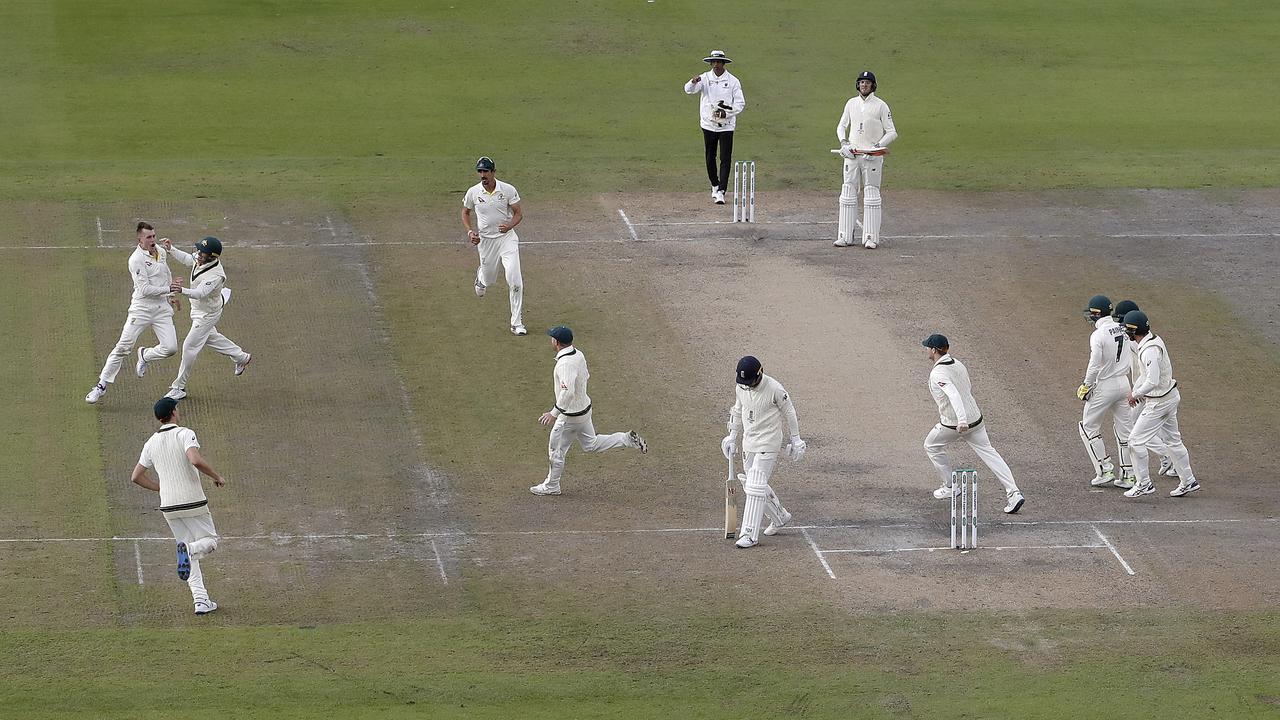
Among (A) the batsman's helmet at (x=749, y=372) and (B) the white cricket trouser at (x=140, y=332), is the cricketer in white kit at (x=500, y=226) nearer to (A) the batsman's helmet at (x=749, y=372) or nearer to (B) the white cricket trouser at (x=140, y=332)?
(B) the white cricket trouser at (x=140, y=332)

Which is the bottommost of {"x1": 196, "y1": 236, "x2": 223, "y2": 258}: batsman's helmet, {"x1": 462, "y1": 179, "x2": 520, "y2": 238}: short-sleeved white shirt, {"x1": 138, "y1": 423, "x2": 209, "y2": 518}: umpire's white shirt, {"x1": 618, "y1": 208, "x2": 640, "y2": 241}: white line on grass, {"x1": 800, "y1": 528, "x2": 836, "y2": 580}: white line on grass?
{"x1": 800, "y1": 528, "x2": 836, "y2": 580}: white line on grass

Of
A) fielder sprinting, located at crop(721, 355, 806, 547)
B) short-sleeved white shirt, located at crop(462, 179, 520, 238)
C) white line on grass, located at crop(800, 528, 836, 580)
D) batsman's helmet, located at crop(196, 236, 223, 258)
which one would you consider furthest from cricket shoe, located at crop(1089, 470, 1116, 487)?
batsman's helmet, located at crop(196, 236, 223, 258)

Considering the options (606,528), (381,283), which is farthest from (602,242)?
(606,528)

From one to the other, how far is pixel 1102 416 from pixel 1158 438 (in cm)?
71

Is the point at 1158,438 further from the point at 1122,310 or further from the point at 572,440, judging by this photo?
the point at 572,440

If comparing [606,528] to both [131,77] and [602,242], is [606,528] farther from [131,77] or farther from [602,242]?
[131,77]

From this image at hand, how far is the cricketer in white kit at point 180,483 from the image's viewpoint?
1575cm

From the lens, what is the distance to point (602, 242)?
27.9 m

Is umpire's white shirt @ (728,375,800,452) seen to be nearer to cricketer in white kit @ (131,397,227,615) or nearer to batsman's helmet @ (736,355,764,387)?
batsman's helmet @ (736,355,764,387)

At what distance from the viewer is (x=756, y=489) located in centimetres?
1755

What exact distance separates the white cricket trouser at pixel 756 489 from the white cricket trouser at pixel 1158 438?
13.6 feet

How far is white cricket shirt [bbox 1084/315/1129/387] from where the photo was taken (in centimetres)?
1909

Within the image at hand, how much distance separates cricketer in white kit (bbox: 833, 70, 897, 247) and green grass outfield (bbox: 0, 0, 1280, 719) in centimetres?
386

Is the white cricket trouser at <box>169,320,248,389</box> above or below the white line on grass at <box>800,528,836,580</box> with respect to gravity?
above
